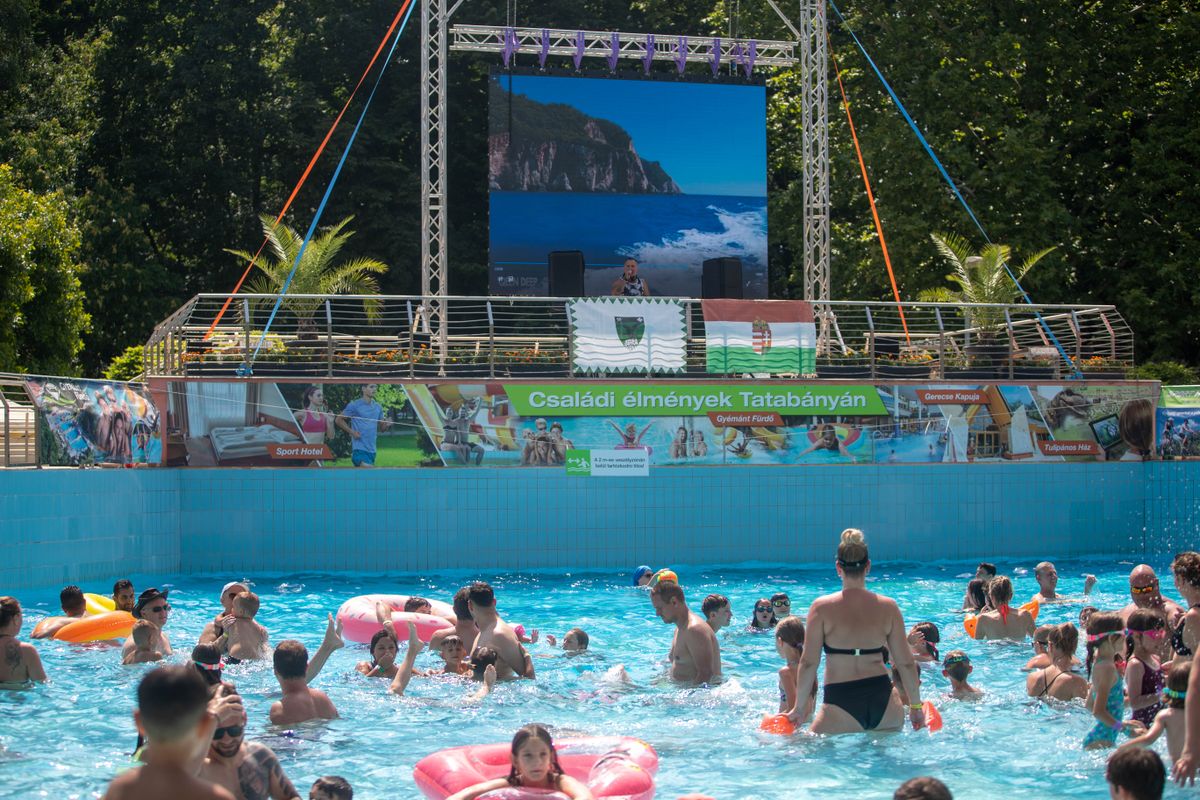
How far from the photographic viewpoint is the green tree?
22.1 m

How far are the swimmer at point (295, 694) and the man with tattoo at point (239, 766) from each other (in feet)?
7.53

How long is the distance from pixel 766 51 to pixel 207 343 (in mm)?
12606

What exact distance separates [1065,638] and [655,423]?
9.85 meters

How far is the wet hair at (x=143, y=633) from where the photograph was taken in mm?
10602

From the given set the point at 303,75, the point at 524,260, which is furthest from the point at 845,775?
the point at 303,75

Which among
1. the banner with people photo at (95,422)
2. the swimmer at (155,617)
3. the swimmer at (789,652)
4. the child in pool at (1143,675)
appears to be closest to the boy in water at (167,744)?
the swimmer at (789,652)

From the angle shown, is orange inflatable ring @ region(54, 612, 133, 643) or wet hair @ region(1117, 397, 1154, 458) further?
wet hair @ region(1117, 397, 1154, 458)

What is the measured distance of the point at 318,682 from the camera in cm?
1070

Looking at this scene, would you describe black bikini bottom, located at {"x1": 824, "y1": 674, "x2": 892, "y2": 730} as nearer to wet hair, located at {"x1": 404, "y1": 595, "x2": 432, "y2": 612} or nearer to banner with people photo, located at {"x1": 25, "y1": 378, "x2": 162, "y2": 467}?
wet hair, located at {"x1": 404, "y1": 595, "x2": 432, "y2": 612}

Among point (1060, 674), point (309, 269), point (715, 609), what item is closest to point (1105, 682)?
point (1060, 674)

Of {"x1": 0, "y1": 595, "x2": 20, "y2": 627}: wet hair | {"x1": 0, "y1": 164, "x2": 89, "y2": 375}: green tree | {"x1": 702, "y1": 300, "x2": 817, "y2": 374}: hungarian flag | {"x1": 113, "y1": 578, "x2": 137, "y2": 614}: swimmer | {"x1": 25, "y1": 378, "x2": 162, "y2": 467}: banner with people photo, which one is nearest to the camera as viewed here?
{"x1": 0, "y1": 595, "x2": 20, "y2": 627}: wet hair

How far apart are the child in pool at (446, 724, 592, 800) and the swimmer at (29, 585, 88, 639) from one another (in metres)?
7.22

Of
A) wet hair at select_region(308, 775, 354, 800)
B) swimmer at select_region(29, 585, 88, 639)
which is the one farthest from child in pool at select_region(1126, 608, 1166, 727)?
swimmer at select_region(29, 585, 88, 639)

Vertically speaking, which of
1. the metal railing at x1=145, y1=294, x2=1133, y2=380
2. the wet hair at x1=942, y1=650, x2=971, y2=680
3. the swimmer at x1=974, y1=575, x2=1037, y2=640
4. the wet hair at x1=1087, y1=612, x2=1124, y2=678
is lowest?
the swimmer at x1=974, y1=575, x2=1037, y2=640
